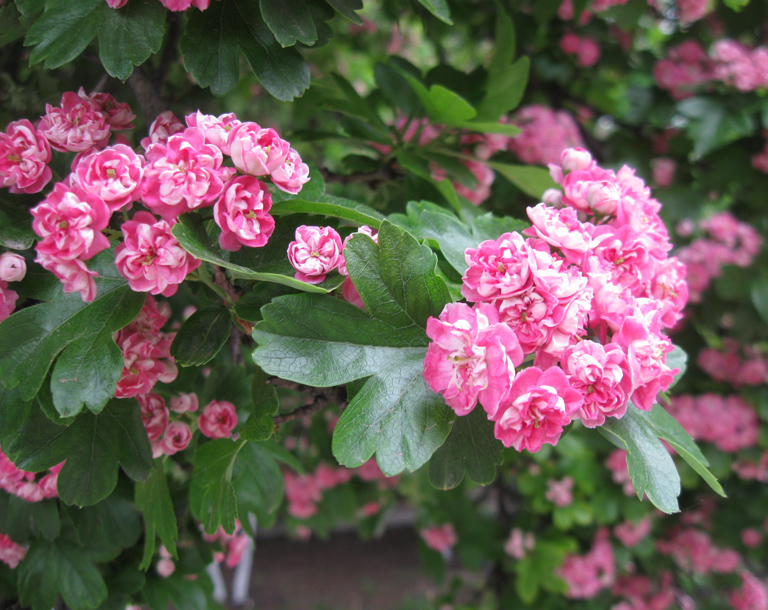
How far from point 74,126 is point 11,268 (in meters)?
0.17

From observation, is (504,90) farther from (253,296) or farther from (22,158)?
(22,158)

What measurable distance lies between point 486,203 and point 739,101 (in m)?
0.72

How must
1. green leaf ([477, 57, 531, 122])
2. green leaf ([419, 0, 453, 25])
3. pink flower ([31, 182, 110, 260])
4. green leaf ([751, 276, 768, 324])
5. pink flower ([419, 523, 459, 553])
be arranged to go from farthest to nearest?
pink flower ([419, 523, 459, 553]) → green leaf ([751, 276, 768, 324]) → green leaf ([477, 57, 531, 122]) → green leaf ([419, 0, 453, 25]) → pink flower ([31, 182, 110, 260])

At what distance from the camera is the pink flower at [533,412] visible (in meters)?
0.47

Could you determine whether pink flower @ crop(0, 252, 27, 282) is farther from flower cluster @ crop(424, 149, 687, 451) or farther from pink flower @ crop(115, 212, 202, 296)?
flower cluster @ crop(424, 149, 687, 451)

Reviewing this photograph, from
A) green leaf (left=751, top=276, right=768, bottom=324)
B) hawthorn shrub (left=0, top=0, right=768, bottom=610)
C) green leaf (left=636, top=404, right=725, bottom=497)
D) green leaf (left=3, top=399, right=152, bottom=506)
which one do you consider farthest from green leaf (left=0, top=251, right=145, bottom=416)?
green leaf (left=751, top=276, right=768, bottom=324)

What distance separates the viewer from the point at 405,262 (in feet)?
1.73

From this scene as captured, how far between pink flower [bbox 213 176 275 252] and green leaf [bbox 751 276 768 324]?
151cm

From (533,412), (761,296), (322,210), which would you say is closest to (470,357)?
(533,412)

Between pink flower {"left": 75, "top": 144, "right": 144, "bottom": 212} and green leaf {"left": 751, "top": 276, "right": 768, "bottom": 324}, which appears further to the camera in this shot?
green leaf {"left": 751, "top": 276, "right": 768, "bottom": 324}

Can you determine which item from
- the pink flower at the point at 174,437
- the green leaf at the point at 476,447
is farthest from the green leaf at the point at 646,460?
the pink flower at the point at 174,437

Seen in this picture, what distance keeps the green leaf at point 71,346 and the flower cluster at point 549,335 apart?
292 millimetres

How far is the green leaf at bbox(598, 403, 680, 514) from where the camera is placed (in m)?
0.52

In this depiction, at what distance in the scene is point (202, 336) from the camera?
58 centimetres
